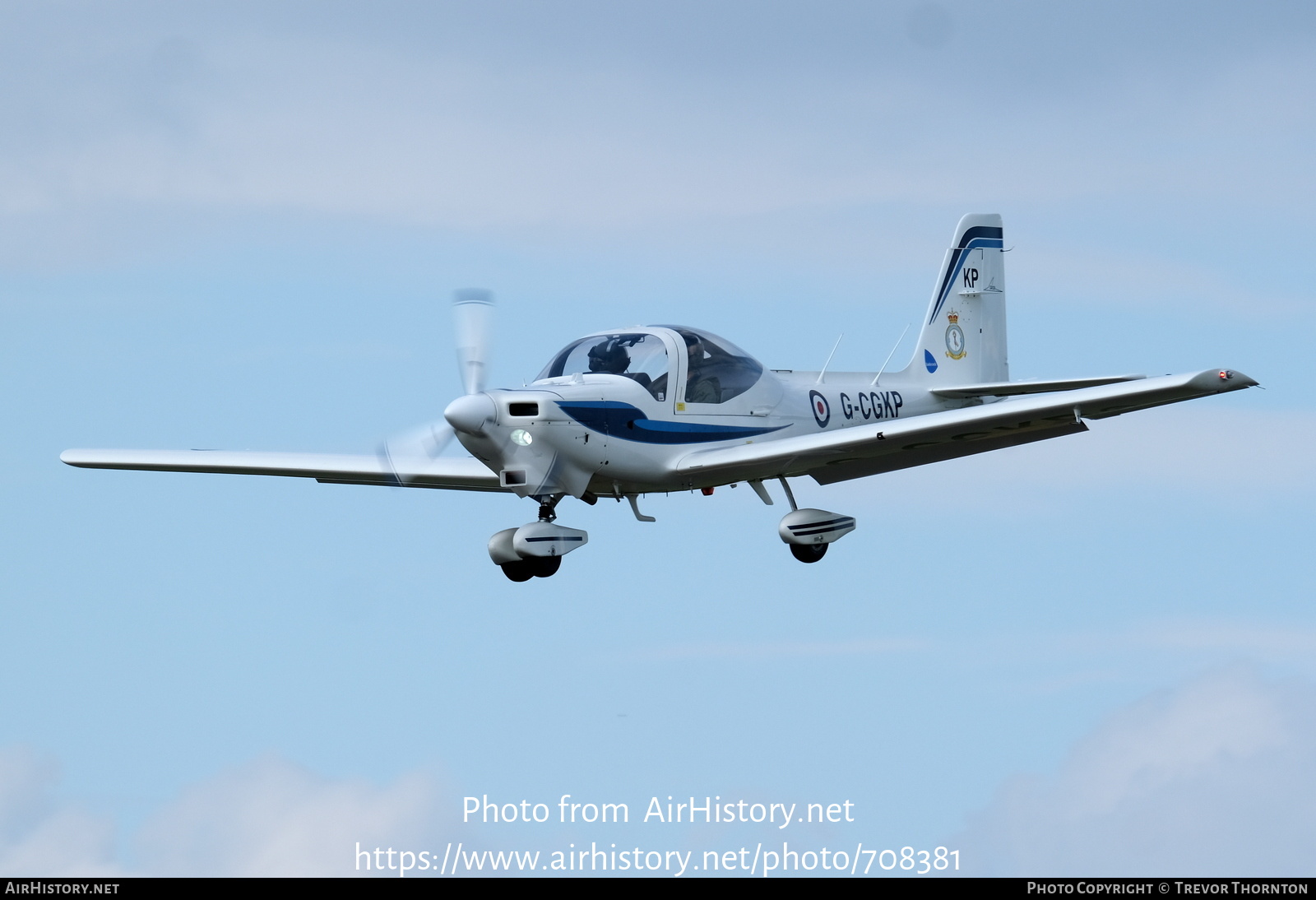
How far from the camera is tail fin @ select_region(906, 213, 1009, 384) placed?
61.3ft

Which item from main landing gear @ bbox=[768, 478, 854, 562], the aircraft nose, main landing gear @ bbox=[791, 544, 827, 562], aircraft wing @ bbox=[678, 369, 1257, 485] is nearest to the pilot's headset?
aircraft wing @ bbox=[678, 369, 1257, 485]

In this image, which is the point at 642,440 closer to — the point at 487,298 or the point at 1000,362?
the point at 487,298

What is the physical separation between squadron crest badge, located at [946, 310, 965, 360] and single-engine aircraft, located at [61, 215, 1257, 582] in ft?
6.15

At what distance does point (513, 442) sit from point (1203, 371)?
5660mm

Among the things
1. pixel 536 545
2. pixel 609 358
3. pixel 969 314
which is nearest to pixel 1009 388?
pixel 969 314

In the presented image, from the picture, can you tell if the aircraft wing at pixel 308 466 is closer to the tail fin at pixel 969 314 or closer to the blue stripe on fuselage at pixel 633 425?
the blue stripe on fuselage at pixel 633 425

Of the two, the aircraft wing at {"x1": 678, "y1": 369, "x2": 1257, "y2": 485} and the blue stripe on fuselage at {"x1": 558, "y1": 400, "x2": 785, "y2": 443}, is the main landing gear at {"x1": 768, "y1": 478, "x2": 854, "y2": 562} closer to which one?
the aircraft wing at {"x1": 678, "y1": 369, "x2": 1257, "y2": 485}

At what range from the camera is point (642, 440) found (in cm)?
1440

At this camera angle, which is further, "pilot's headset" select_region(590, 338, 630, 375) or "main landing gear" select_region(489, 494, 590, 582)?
"pilot's headset" select_region(590, 338, 630, 375)

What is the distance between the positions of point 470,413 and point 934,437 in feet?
13.7

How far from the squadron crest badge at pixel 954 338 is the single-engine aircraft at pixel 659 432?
73.8 inches

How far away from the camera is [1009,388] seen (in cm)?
1780

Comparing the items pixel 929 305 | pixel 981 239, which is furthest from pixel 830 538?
pixel 981 239

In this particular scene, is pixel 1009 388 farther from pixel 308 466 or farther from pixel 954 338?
pixel 308 466
